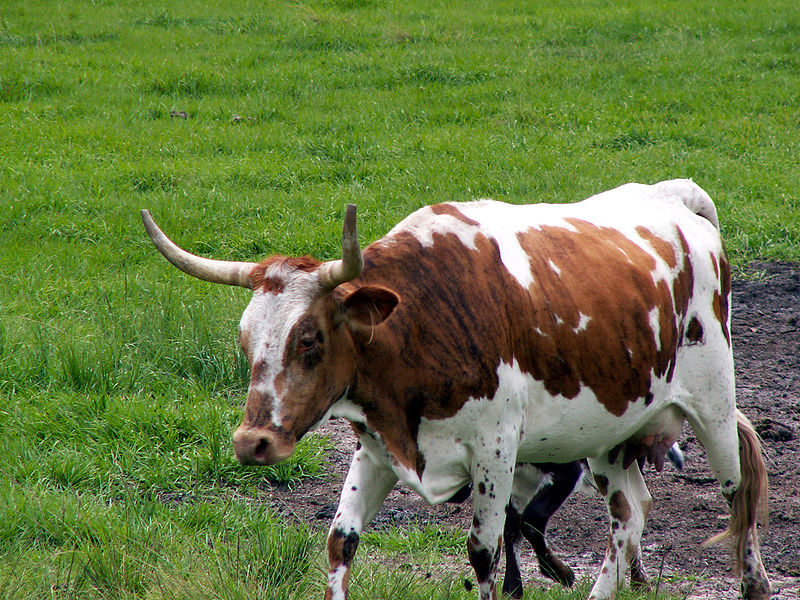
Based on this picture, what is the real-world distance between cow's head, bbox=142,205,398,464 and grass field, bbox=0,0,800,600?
2.48 feet

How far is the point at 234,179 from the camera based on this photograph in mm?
9430

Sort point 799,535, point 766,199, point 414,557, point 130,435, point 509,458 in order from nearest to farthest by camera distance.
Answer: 1. point 509,458
2. point 414,557
3. point 799,535
4. point 130,435
5. point 766,199

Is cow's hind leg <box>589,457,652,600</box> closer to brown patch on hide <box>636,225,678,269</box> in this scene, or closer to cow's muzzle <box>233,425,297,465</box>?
brown patch on hide <box>636,225,678,269</box>

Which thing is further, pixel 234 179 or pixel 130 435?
pixel 234 179

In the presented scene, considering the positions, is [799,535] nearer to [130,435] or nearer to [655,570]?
[655,570]

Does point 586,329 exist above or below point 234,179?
above

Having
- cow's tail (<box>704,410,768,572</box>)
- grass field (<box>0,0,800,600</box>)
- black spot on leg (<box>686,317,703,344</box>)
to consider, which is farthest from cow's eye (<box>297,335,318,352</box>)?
cow's tail (<box>704,410,768,572</box>)

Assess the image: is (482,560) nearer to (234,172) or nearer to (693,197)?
(693,197)

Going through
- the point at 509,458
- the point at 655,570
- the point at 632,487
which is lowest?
the point at 655,570

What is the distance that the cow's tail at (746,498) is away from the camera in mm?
4344

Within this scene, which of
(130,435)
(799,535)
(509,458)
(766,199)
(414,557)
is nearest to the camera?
(509,458)

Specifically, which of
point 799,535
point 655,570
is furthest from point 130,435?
point 799,535

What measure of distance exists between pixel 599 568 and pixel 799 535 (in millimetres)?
1052

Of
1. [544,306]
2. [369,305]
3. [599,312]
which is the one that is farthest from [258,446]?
[599,312]
